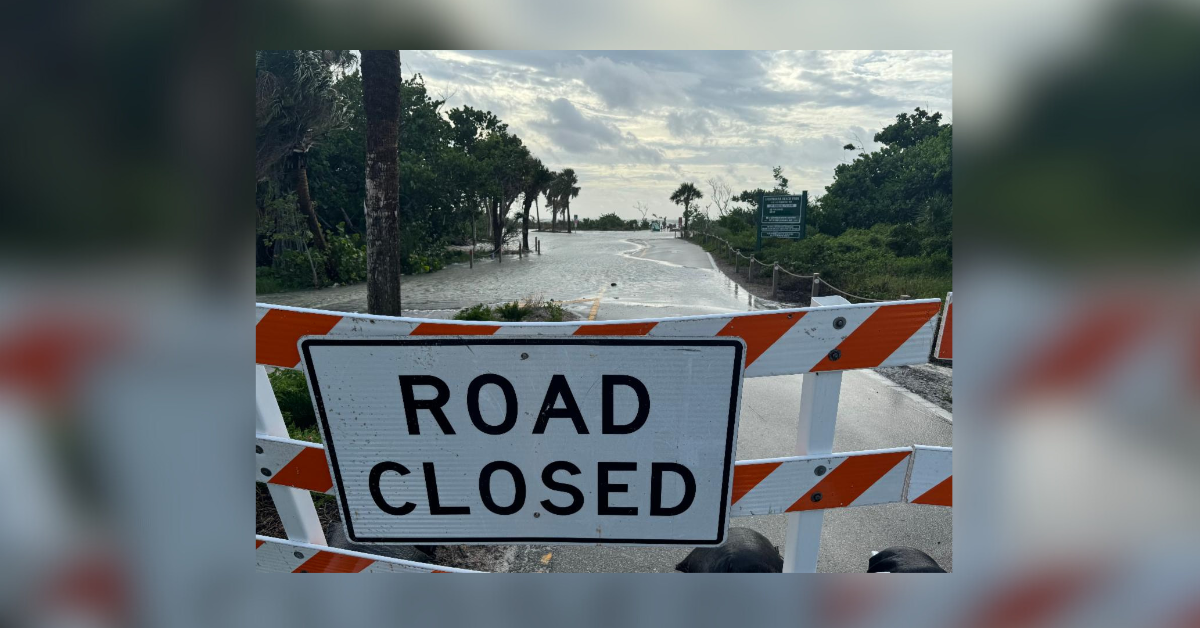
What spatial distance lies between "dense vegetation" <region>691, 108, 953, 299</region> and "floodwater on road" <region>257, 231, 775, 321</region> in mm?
2511

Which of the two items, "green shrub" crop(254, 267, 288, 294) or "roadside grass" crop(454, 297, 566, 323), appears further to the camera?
"green shrub" crop(254, 267, 288, 294)

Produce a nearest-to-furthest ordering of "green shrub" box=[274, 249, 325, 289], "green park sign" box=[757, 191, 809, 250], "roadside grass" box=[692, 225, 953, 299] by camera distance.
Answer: "roadside grass" box=[692, 225, 953, 299] → "green shrub" box=[274, 249, 325, 289] → "green park sign" box=[757, 191, 809, 250]

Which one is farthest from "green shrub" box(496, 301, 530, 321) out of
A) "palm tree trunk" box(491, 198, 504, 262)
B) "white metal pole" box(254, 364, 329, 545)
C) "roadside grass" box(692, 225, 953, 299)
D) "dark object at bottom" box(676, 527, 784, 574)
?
"palm tree trunk" box(491, 198, 504, 262)

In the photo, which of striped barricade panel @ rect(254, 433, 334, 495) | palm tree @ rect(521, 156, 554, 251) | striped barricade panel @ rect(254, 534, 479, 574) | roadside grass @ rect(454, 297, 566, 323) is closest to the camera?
striped barricade panel @ rect(254, 433, 334, 495)

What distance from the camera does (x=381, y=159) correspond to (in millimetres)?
5938

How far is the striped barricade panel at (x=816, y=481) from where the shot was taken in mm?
1616

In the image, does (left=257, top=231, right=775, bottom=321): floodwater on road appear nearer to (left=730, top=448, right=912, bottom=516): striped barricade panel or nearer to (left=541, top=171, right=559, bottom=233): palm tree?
(left=730, top=448, right=912, bottom=516): striped barricade panel

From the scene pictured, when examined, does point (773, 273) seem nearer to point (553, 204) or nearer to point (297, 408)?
point (297, 408)

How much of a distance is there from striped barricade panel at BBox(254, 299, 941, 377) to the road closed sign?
0.11ft

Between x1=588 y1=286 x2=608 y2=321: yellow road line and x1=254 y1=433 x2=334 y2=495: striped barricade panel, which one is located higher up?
x1=254 y1=433 x2=334 y2=495: striped barricade panel

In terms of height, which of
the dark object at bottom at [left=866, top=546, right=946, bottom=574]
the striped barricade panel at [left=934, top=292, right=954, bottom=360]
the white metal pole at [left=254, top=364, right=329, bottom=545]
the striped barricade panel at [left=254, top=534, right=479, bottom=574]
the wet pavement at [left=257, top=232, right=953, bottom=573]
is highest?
the striped barricade panel at [left=934, top=292, right=954, bottom=360]

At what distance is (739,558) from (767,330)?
3.44 ft

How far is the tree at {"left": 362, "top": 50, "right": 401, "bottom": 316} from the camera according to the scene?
579 centimetres
